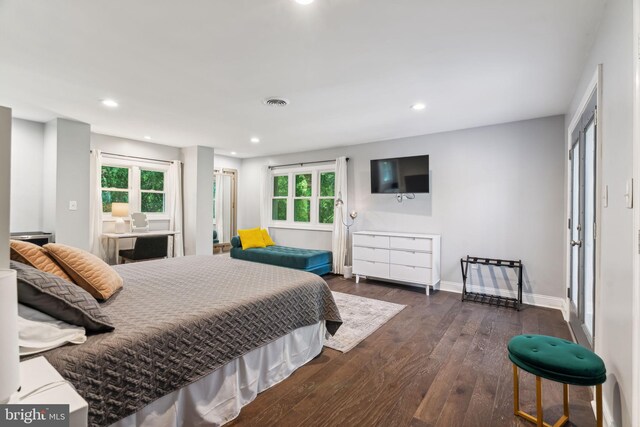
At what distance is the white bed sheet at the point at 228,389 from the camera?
4.97 feet

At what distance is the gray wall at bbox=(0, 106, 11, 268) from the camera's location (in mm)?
814

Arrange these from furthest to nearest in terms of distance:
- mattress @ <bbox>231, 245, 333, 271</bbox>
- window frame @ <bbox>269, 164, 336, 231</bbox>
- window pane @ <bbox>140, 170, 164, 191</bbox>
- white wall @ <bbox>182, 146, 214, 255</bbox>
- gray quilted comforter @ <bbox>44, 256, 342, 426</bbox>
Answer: window frame @ <bbox>269, 164, 336, 231</bbox>, white wall @ <bbox>182, 146, 214, 255</bbox>, window pane @ <bbox>140, 170, 164, 191</bbox>, mattress @ <bbox>231, 245, 333, 271</bbox>, gray quilted comforter @ <bbox>44, 256, 342, 426</bbox>

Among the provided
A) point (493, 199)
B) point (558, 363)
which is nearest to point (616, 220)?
point (558, 363)

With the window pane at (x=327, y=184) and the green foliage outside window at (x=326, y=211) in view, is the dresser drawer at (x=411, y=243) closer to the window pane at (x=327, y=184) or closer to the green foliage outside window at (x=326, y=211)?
the green foliage outside window at (x=326, y=211)

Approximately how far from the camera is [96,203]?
16.5 feet

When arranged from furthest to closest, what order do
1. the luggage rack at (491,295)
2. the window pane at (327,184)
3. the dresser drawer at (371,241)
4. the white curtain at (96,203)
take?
the window pane at (327,184), the white curtain at (96,203), the dresser drawer at (371,241), the luggage rack at (491,295)

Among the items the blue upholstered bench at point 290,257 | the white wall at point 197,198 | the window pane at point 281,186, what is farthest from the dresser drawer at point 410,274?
the white wall at point 197,198

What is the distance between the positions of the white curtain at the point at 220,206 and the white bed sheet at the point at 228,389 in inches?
217

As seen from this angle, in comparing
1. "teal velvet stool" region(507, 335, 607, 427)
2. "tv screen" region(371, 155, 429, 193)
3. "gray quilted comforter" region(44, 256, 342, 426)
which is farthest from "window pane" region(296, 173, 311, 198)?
"teal velvet stool" region(507, 335, 607, 427)

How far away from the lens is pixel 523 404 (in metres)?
1.96

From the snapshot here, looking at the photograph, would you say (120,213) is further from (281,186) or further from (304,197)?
(304,197)

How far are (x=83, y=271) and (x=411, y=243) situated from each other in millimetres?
3893

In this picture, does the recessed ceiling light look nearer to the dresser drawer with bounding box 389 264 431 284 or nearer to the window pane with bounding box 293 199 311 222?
the window pane with bounding box 293 199 311 222

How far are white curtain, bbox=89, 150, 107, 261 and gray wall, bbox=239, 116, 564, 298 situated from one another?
4.58 metres
